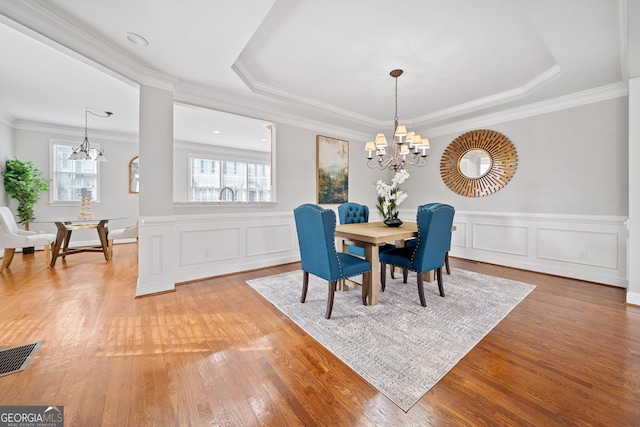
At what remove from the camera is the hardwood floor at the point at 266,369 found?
4.31 feet

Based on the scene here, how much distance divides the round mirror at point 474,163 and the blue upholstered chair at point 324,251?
3.19 metres

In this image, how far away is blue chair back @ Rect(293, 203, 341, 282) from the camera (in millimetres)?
2305

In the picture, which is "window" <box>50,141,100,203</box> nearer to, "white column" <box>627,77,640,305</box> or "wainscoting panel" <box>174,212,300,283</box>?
"wainscoting panel" <box>174,212,300,283</box>

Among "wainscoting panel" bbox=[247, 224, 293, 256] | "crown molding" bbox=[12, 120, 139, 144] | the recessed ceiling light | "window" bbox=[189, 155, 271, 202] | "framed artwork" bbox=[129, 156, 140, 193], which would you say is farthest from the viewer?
"window" bbox=[189, 155, 271, 202]

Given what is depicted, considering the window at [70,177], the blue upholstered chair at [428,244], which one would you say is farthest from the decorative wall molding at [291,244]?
the window at [70,177]

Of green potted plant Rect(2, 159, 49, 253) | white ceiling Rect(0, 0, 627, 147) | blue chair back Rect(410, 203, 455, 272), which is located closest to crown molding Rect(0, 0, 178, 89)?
white ceiling Rect(0, 0, 627, 147)

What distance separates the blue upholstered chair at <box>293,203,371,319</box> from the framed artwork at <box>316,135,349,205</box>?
2.28 meters

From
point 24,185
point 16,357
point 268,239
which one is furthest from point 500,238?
point 24,185

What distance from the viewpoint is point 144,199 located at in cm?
296

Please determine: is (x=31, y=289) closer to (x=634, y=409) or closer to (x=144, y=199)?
(x=144, y=199)

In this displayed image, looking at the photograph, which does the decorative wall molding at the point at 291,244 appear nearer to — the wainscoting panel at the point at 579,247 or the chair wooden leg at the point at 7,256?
the wainscoting panel at the point at 579,247

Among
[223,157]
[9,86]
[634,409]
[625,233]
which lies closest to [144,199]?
[9,86]

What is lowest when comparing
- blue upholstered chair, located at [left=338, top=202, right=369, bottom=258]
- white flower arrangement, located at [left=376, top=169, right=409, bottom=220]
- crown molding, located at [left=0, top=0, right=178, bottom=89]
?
blue upholstered chair, located at [left=338, top=202, right=369, bottom=258]

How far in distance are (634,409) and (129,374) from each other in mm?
2843
